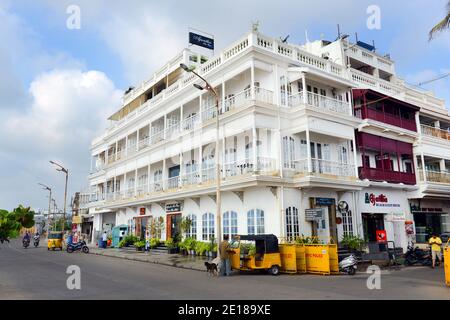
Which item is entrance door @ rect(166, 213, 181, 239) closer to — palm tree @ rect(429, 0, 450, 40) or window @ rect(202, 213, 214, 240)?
window @ rect(202, 213, 214, 240)

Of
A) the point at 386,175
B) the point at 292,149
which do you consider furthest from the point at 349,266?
the point at 386,175

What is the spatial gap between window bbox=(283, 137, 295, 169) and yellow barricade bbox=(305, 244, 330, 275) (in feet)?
17.7

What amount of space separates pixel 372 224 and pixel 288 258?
1057 centimetres

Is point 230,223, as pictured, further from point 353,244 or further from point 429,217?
point 429,217

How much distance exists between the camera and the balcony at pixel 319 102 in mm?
20312

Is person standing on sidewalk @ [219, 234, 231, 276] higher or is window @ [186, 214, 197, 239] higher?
window @ [186, 214, 197, 239]

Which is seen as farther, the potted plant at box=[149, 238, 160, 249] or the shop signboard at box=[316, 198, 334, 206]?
the potted plant at box=[149, 238, 160, 249]

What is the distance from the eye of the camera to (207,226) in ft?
72.8

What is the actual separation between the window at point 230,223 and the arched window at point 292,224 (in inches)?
132

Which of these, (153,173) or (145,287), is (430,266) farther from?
(153,173)

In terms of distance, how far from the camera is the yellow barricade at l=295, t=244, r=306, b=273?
48.8 ft

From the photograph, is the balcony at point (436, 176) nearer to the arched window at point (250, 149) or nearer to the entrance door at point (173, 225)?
the arched window at point (250, 149)

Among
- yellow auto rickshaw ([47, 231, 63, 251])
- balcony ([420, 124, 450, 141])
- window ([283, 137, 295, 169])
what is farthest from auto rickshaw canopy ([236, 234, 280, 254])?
yellow auto rickshaw ([47, 231, 63, 251])
